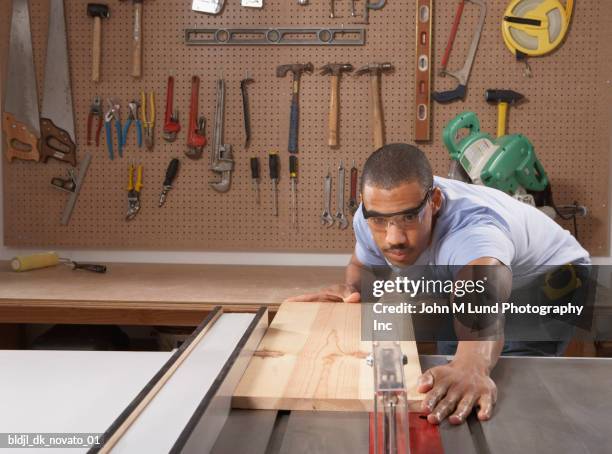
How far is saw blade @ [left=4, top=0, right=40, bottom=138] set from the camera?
2.89 m

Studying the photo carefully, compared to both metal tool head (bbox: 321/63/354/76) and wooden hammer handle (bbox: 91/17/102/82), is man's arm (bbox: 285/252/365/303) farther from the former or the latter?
wooden hammer handle (bbox: 91/17/102/82)

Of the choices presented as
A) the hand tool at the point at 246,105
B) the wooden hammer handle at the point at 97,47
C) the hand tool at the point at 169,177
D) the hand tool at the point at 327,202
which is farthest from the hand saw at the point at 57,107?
the hand tool at the point at 327,202

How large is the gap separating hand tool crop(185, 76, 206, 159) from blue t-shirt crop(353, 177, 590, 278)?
1117 mm

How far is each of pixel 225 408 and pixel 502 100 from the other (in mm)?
2168

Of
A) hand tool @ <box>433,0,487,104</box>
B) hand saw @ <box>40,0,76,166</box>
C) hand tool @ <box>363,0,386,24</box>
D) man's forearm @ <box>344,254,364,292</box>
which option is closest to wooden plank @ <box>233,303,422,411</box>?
man's forearm @ <box>344,254,364,292</box>

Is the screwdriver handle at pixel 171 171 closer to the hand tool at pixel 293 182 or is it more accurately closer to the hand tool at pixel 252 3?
the hand tool at pixel 293 182

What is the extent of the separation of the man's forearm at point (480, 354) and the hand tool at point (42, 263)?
1.92m

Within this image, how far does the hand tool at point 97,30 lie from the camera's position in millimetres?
2824

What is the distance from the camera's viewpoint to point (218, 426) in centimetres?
91

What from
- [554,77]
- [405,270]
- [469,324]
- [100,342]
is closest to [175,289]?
[100,342]

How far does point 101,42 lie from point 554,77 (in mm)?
1930

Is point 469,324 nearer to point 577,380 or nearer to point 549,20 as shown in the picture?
point 577,380

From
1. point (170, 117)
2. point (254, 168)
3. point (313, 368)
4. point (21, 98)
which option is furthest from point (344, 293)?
point (21, 98)

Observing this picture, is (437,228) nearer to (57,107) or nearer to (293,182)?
(293,182)
